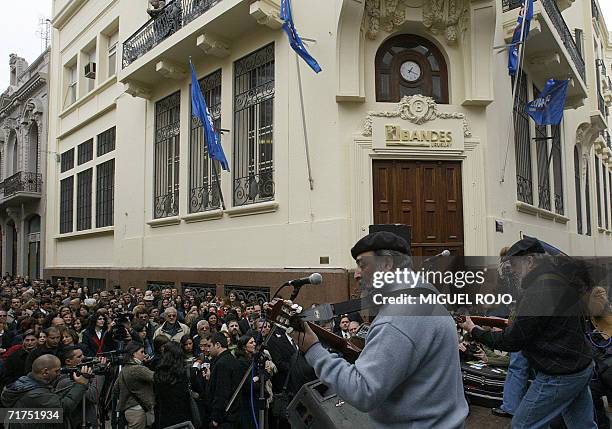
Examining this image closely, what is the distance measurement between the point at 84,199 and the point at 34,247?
312 inches

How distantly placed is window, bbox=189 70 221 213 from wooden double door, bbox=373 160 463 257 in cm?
444

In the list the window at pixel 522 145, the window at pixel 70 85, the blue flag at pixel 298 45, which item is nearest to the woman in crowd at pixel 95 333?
the blue flag at pixel 298 45

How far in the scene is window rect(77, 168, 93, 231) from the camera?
20828mm

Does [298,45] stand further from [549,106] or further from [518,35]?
[549,106]

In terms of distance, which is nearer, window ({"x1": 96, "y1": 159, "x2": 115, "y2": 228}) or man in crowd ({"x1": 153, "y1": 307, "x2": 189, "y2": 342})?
man in crowd ({"x1": 153, "y1": 307, "x2": 189, "y2": 342})

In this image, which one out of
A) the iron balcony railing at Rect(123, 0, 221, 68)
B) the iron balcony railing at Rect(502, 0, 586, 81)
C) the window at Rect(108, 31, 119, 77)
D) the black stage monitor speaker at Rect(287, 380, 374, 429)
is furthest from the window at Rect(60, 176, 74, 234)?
the black stage monitor speaker at Rect(287, 380, 374, 429)

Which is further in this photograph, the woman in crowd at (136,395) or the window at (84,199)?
the window at (84,199)

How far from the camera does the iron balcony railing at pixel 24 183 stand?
2602 centimetres

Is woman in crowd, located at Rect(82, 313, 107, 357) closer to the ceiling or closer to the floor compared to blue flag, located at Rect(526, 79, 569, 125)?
closer to the floor

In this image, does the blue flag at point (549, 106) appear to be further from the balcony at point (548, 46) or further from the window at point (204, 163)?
the window at point (204, 163)

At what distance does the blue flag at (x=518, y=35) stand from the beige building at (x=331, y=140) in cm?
34

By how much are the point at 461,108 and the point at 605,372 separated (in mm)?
6529

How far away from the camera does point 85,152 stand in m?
21.5

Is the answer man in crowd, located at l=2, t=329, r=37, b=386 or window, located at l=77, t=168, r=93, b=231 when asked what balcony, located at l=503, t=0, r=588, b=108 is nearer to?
man in crowd, located at l=2, t=329, r=37, b=386
